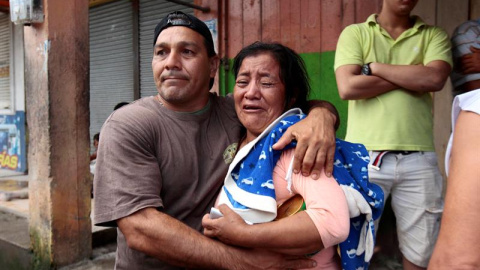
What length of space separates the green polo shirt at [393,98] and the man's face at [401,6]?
12 centimetres

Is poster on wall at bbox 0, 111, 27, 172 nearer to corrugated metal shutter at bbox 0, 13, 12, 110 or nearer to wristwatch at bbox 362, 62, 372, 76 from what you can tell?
corrugated metal shutter at bbox 0, 13, 12, 110

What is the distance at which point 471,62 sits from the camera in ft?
7.42

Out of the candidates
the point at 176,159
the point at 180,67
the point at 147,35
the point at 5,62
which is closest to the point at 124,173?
the point at 176,159

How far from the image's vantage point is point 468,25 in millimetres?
2418

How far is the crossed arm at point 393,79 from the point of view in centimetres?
239

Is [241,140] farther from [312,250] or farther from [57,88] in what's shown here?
[57,88]

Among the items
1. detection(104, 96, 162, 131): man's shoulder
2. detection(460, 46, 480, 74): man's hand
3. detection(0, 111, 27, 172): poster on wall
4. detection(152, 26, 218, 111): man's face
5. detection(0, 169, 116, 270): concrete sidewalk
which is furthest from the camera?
detection(0, 111, 27, 172): poster on wall

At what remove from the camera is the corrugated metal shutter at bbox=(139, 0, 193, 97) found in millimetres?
5812

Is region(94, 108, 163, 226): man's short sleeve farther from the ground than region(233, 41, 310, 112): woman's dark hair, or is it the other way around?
region(233, 41, 310, 112): woman's dark hair

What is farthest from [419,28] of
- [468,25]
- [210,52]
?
[210,52]

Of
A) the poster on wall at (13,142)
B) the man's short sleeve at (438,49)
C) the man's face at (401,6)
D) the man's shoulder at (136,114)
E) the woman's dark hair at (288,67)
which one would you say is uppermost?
the man's face at (401,6)

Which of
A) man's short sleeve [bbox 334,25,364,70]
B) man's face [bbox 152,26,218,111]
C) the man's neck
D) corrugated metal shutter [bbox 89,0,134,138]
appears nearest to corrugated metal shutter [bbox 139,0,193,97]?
corrugated metal shutter [bbox 89,0,134,138]

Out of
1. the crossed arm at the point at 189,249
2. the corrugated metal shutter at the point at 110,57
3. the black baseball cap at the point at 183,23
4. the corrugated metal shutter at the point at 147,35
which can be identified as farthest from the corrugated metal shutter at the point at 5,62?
the crossed arm at the point at 189,249

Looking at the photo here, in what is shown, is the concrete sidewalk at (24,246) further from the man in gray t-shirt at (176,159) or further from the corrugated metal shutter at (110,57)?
the corrugated metal shutter at (110,57)
